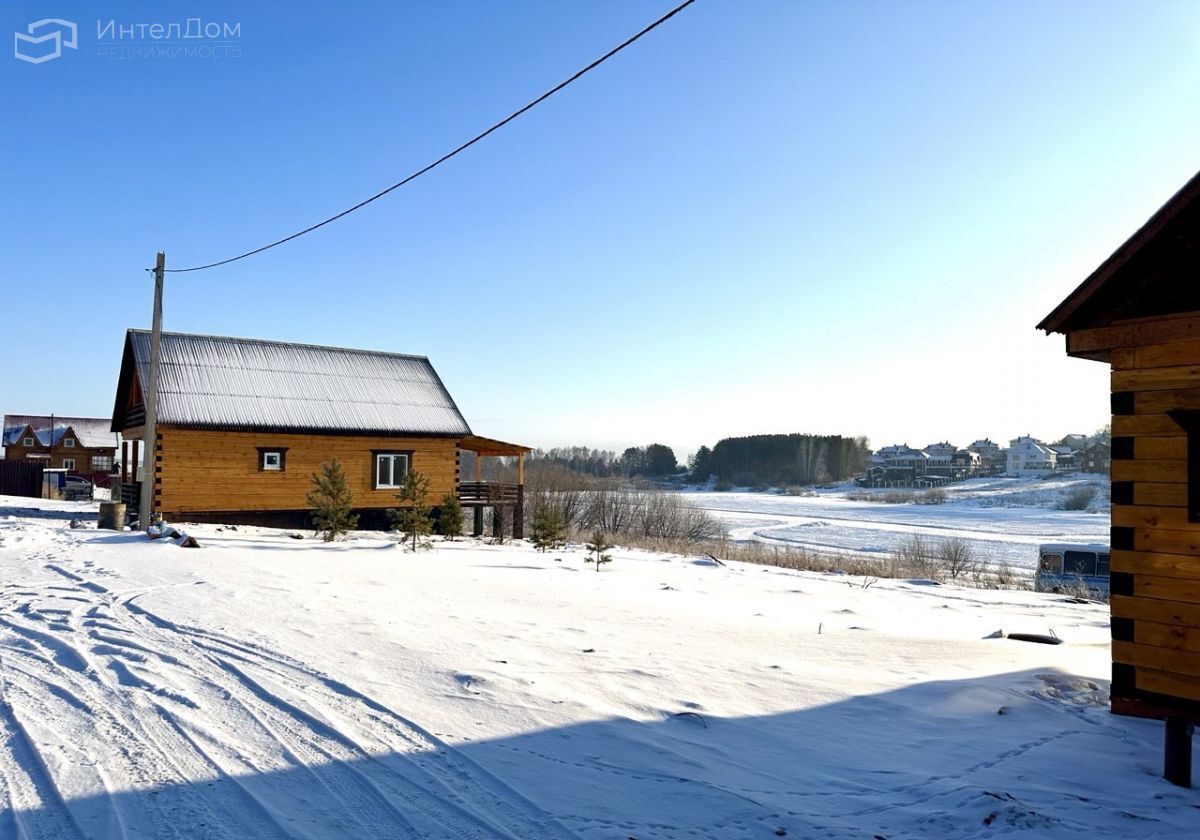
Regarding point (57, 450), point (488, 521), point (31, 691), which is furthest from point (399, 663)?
point (57, 450)

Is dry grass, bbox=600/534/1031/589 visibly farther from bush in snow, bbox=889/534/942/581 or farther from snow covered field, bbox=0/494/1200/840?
snow covered field, bbox=0/494/1200/840

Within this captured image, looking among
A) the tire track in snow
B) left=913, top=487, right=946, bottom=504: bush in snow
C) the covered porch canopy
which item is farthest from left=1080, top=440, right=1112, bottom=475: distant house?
the tire track in snow

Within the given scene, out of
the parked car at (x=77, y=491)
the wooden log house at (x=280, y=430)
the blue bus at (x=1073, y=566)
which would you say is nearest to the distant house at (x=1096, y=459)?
the blue bus at (x=1073, y=566)

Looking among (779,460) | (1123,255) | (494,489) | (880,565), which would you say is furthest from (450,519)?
(779,460)

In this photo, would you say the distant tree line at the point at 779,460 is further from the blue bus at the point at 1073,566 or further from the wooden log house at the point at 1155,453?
the wooden log house at the point at 1155,453

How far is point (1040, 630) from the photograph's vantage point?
1066 cm

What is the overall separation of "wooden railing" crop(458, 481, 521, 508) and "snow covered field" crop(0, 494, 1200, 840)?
17.5m

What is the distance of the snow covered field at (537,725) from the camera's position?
3.92 m

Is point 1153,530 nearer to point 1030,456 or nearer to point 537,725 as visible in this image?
point 537,725

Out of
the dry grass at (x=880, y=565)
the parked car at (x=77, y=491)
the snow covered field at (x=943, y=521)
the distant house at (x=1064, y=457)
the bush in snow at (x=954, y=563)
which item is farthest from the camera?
the distant house at (x=1064, y=457)

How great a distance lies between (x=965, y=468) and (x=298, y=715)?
12832 cm

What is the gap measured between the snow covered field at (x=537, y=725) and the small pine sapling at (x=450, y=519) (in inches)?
441

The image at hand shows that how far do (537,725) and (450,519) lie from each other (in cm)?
1730

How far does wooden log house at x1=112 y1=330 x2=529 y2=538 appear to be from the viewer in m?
22.4
